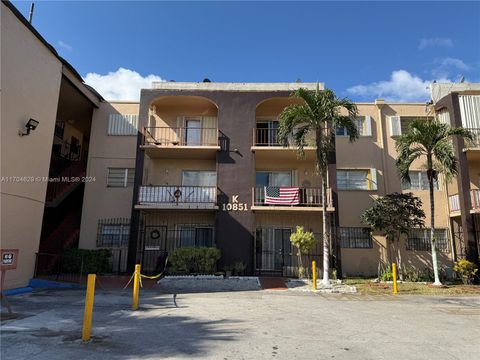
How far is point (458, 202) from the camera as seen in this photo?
1731 centimetres

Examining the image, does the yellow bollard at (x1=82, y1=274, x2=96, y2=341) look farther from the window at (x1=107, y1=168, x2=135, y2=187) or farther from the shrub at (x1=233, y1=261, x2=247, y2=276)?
the window at (x1=107, y1=168, x2=135, y2=187)

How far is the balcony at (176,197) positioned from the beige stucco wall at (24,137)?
4.39 m

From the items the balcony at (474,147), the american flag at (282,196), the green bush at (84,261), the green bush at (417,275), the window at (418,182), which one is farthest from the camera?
the window at (418,182)

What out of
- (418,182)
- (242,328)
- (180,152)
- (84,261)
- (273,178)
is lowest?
(242,328)

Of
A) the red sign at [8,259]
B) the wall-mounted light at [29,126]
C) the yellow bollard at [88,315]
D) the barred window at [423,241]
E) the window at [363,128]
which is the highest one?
the window at [363,128]

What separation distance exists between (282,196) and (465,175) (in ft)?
30.0

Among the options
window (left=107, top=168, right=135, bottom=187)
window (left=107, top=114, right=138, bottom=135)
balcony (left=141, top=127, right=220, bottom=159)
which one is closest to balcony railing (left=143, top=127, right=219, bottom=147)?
balcony (left=141, top=127, right=220, bottom=159)

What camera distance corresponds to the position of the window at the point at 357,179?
18.5 m

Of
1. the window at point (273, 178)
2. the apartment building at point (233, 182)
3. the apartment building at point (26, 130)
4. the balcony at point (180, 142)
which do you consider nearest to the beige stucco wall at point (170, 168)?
the apartment building at point (233, 182)

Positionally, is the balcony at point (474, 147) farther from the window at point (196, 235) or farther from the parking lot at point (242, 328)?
the window at point (196, 235)

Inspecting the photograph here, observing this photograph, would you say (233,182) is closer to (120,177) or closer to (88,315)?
(120,177)

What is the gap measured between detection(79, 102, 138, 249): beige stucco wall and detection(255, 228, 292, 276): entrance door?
23.6 ft

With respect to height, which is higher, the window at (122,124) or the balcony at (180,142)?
the window at (122,124)

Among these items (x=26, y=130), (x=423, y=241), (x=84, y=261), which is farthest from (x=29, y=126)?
(x=423, y=241)
